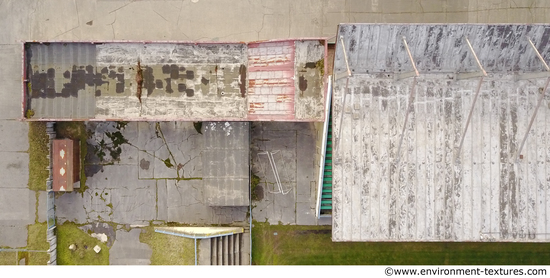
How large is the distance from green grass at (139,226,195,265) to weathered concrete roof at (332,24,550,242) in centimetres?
672

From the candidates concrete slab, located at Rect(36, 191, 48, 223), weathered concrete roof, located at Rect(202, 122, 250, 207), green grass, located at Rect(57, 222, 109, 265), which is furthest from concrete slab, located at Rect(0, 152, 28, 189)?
weathered concrete roof, located at Rect(202, 122, 250, 207)

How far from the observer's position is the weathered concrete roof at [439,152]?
12250 mm

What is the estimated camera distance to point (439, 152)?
40.5ft

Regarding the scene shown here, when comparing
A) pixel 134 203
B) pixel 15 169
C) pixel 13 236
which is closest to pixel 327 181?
pixel 134 203

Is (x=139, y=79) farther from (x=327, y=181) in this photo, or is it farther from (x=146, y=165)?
(x=327, y=181)

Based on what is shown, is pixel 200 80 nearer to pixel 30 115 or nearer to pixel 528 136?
pixel 30 115

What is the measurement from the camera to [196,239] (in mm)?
14344

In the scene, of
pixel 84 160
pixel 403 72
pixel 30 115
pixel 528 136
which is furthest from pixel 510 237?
pixel 30 115

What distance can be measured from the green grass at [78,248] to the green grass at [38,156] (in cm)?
224

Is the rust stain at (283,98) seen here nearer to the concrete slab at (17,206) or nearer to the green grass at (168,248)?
the green grass at (168,248)

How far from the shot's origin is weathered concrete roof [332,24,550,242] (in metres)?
12.2

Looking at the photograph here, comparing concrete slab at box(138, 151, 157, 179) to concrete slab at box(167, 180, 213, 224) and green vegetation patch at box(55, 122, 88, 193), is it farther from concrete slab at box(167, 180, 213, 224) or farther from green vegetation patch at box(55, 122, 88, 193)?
green vegetation patch at box(55, 122, 88, 193)

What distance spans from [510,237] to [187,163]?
13420 mm

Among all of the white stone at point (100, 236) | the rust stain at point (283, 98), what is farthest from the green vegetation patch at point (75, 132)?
the rust stain at point (283, 98)
